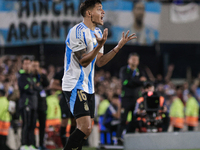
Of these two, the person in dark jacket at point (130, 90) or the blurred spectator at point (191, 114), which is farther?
the blurred spectator at point (191, 114)

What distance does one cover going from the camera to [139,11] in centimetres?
1630

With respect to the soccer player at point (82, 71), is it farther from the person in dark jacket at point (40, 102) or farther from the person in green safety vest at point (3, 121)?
the person in green safety vest at point (3, 121)

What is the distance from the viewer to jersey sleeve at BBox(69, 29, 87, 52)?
4.32m

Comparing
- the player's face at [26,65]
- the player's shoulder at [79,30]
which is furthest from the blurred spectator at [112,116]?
the player's shoulder at [79,30]

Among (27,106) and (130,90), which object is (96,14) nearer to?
(27,106)

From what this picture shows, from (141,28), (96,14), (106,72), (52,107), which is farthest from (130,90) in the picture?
(106,72)

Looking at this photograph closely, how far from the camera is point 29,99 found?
7.61 m

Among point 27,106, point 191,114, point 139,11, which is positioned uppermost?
point 139,11

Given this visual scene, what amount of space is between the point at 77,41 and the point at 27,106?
3.58 metres

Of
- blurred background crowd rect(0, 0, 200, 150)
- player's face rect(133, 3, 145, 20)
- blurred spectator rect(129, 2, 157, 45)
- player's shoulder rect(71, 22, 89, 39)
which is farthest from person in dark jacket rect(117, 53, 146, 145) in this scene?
player's face rect(133, 3, 145, 20)

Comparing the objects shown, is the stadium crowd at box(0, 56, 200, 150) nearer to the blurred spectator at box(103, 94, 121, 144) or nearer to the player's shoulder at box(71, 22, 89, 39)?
the blurred spectator at box(103, 94, 121, 144)

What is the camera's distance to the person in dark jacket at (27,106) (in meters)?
7.50

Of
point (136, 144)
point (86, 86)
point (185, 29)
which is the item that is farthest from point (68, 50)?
point (185, 29)

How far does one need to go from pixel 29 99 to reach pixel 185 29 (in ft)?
38.0
